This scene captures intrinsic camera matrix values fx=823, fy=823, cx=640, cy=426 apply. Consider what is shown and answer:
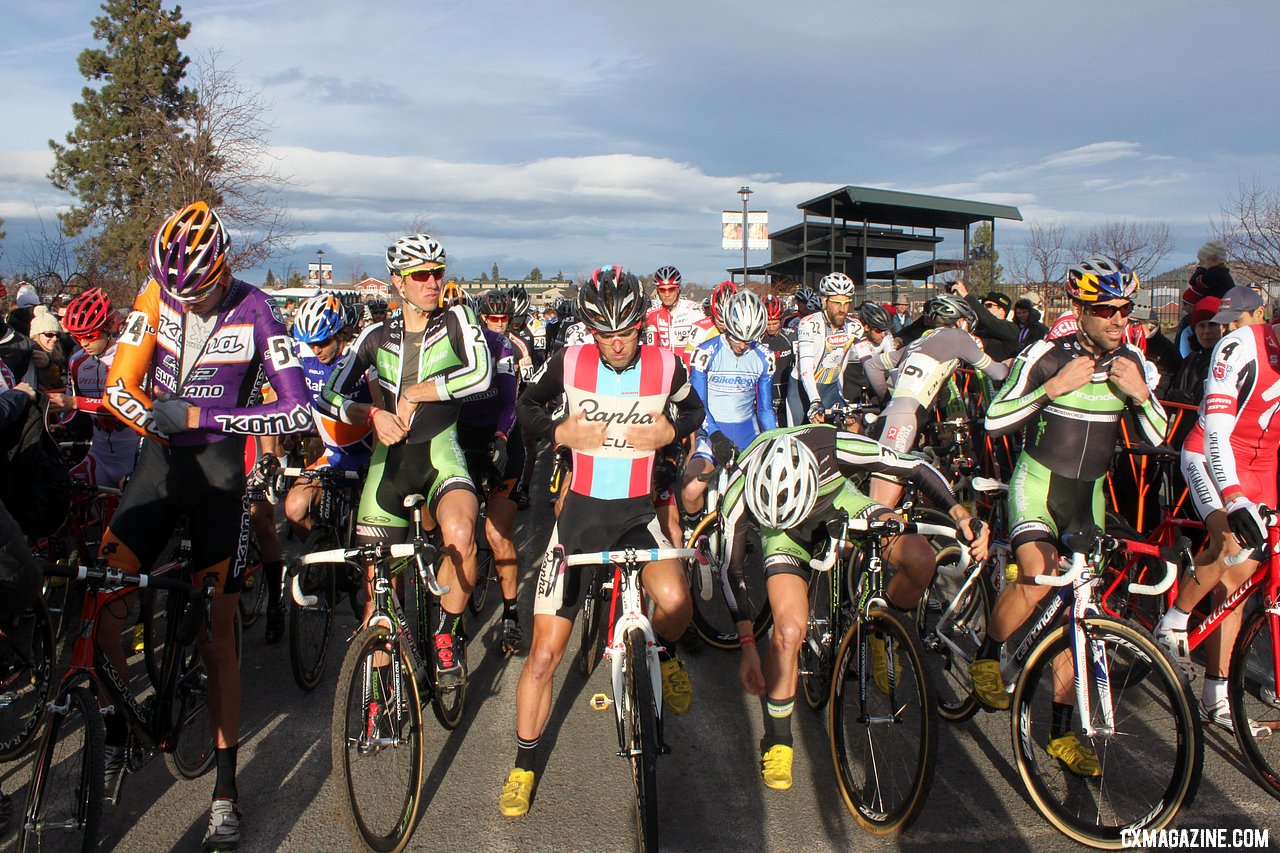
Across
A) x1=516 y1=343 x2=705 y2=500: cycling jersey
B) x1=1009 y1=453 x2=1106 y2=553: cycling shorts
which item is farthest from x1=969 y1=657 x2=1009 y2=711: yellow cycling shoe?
x1=516 y1=343 x2=705 y2=500: cycling jersey

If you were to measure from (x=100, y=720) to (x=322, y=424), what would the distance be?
2.84m

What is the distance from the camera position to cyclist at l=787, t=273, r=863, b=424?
→ 958 centimetres

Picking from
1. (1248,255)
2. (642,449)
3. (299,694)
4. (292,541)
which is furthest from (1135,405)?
(1248,255)

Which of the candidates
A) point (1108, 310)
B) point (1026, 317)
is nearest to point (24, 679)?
point (1108, 310)

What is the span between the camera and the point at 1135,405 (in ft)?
13.4

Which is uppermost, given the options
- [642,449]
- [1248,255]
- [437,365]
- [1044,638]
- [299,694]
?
[1248,255]

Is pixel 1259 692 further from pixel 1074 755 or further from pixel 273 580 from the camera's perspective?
pixel 273 580

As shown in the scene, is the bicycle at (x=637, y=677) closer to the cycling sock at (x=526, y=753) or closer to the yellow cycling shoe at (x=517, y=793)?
the cycling sock at (x=526, y=753)

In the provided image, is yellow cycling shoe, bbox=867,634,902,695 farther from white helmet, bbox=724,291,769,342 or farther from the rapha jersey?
white helmet, bbox=724,291,769,342

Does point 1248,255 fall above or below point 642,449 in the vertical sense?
above

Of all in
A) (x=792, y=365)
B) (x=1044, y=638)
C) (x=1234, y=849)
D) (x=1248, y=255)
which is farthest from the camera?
(x=1248, y=255)

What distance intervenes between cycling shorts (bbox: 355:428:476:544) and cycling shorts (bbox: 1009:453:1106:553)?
2800mm

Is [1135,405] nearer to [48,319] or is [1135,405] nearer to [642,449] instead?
[642,449]

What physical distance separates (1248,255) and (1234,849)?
1525 centimetres
